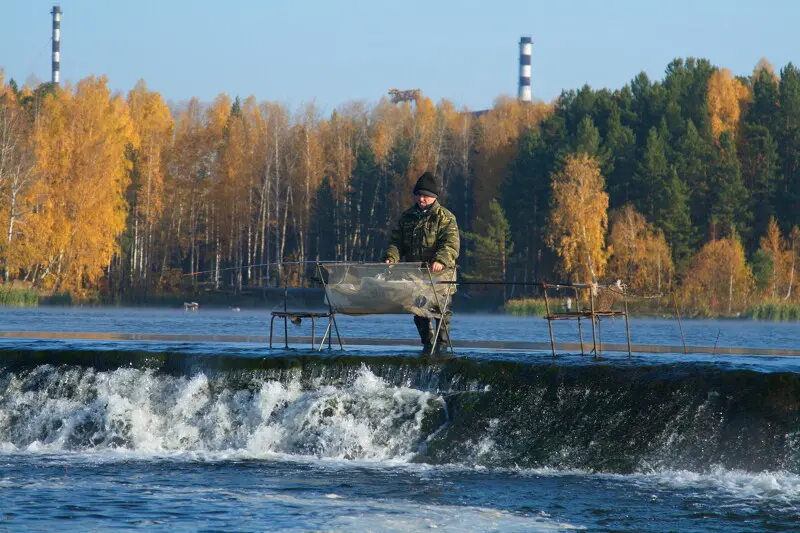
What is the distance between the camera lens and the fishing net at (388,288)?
40.5ft

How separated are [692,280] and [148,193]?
30533 mm

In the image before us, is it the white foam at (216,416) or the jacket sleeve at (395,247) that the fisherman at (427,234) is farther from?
the white foam at (216,416)

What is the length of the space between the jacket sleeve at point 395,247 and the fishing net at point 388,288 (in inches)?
8.6

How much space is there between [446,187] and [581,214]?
18226 millimetres

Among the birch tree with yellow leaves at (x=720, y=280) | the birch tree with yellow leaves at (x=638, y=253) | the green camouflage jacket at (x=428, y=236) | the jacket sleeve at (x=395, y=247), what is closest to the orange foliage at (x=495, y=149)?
the birch tree with yellow leaves at (x=638, y=253)

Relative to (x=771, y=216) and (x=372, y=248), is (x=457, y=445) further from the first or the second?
(x=372, y=248)

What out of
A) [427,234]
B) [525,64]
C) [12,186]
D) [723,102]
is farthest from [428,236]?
[525,64]

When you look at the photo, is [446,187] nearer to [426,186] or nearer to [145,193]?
[145,193]

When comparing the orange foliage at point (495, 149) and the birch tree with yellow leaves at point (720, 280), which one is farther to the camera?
the orange foliage at point (495, 149)

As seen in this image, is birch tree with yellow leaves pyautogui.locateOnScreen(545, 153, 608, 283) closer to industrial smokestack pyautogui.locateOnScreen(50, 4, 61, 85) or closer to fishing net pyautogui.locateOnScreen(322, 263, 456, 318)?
fishing net pyautogui.locateOnScreen(322, 263, 456, 318)

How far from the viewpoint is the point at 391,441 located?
11.8 m

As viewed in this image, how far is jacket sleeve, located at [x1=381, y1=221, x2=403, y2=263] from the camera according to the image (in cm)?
Result: 1256

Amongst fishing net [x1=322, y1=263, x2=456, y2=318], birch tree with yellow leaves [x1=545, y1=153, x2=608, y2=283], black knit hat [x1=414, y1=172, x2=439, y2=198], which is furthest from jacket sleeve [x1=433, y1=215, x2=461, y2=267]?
birch tree with yellow leaves [x1=545, y1=153, x2=608, y2=283]

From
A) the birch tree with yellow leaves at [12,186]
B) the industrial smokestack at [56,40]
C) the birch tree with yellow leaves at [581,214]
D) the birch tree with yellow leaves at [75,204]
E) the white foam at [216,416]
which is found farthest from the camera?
the industrial smokestack at [56,40]
